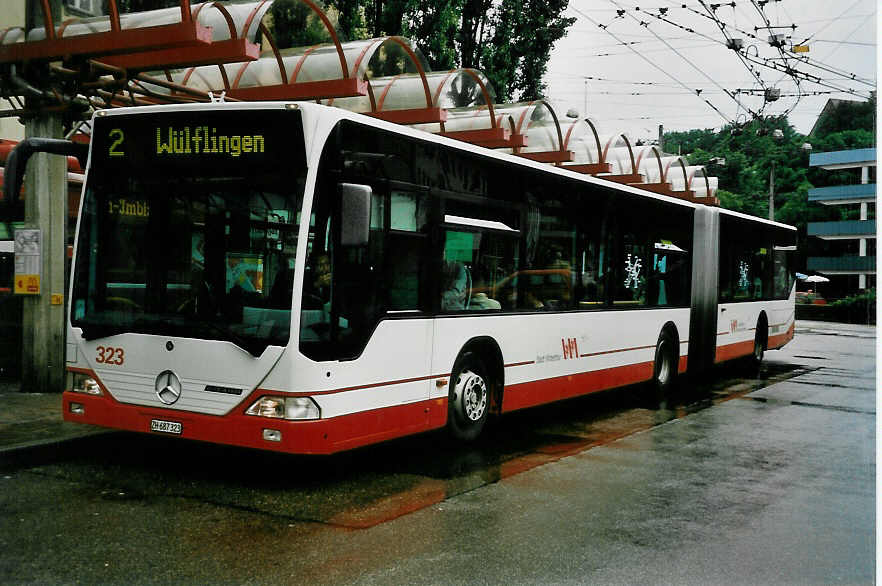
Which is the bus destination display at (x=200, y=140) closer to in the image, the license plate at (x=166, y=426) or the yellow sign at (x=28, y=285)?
the license plate at (x=166, y=426)

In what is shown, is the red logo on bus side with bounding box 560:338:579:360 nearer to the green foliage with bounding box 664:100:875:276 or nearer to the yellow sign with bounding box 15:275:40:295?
the yellow sign with bounding box 15:275:40:295

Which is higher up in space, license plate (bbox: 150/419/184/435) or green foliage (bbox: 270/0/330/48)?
green foliage (bbox: 270/0/330/48)

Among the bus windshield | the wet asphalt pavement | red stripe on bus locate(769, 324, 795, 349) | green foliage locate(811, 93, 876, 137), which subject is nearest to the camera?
the wet asphalt pavement

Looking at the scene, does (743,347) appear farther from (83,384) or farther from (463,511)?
(83,384)

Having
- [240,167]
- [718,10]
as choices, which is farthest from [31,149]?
[718,10]

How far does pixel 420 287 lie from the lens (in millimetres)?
8070

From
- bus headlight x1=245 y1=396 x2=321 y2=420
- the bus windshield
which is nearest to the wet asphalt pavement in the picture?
bus headlight x1=245 y1=396 x2=321 y2=420

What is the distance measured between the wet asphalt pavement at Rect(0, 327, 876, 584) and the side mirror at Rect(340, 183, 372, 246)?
1.93m

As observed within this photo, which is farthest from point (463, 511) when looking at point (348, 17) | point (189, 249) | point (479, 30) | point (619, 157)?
point (479, 30)

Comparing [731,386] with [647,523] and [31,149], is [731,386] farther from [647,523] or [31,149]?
[31,149]

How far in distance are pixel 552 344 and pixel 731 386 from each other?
6.34 m

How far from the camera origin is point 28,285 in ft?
35.1

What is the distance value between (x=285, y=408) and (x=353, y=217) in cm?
147

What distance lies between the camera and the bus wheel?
340 inches
